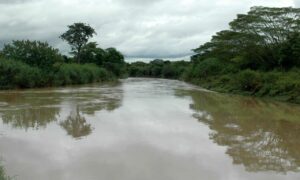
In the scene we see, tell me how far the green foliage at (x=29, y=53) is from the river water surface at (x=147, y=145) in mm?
25512

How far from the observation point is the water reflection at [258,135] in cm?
968

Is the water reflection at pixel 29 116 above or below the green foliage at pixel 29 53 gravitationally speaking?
below

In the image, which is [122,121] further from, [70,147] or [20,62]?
[20,62]

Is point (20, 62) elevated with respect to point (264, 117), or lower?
elevated

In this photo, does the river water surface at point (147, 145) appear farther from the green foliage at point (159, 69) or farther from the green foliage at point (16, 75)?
the green foliage at point (159, 69)

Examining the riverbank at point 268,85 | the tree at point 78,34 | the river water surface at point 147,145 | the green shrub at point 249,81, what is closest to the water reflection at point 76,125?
the river water surface at point 147,145

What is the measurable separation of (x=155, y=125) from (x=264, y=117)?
5968 millimetres

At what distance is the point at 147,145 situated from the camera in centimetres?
1116

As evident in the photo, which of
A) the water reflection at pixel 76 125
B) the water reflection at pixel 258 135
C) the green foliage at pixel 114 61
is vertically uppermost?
the green foliage at pixel 114 61

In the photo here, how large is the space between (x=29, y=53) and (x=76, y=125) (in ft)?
102

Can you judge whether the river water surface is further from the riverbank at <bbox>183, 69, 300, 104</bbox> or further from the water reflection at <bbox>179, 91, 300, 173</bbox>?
the riverbank at <bbox>183, 69, 300, 104</bbox>

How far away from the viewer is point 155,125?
591 inches

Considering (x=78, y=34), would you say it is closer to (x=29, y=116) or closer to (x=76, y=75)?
(x=76, y=75)

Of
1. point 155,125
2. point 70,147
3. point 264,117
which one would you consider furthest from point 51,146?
point 264,117
